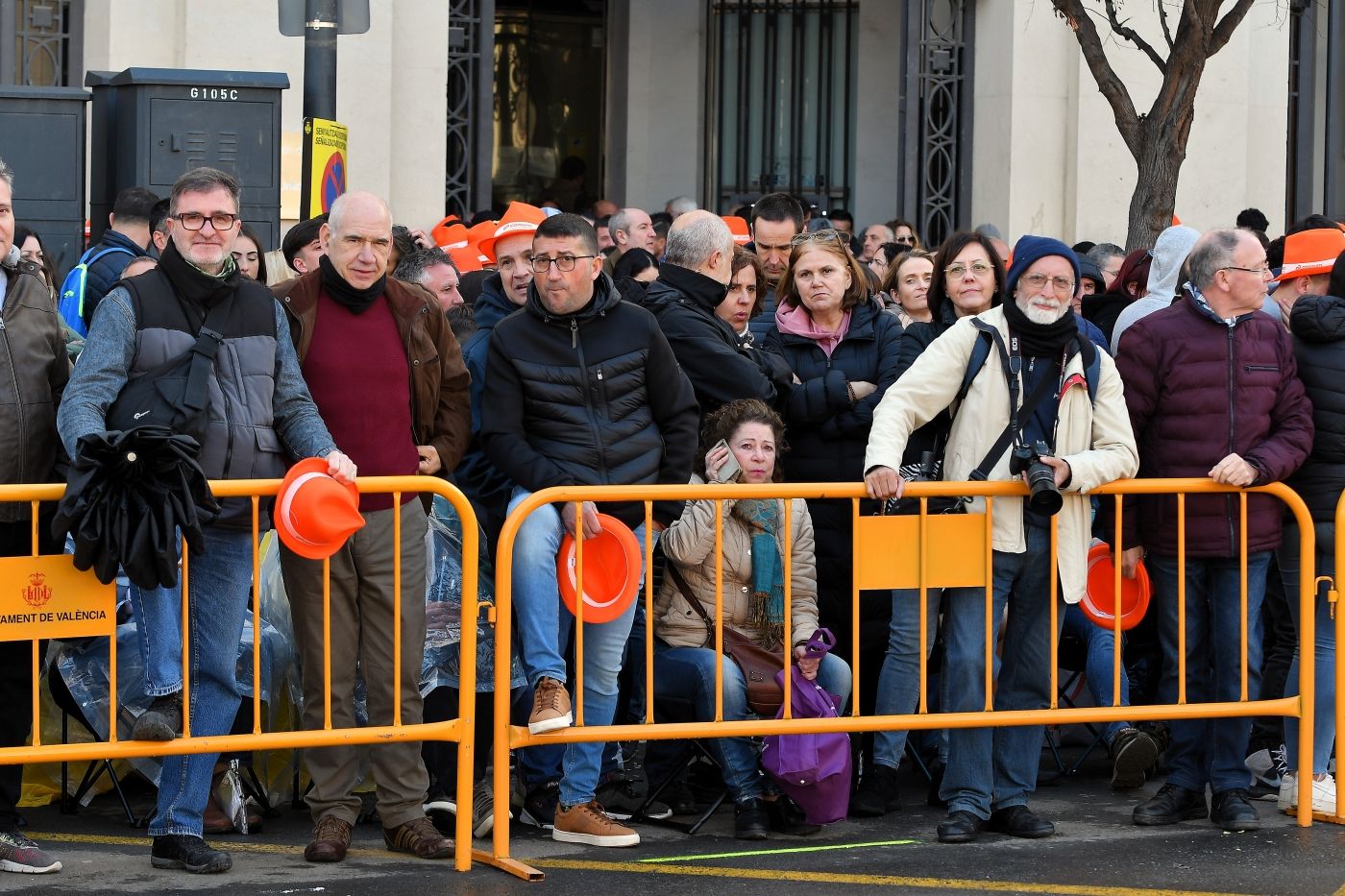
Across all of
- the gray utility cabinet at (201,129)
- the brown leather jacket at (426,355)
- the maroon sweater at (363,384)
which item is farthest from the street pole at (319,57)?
the maroon sweater at (363,384)

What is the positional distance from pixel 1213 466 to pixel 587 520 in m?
2.25

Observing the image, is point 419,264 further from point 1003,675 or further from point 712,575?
point 1003,675

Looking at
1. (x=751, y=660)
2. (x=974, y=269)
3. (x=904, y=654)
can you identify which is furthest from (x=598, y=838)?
(x=974, y=269)

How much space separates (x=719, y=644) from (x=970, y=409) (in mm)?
1221

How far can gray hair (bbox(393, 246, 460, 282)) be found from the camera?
859 centimetres

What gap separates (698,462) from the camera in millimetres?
7688

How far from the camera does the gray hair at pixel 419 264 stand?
8586 millimetres

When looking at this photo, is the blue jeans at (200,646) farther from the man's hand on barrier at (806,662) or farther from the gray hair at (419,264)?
the gray hair at (419,264)

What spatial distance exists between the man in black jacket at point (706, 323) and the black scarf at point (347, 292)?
139cm

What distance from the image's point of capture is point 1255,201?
56.5 ft

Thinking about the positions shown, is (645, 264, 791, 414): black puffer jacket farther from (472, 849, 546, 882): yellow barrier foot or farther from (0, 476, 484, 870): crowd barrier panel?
(472, 849, 546, 882): yellow barrier foot

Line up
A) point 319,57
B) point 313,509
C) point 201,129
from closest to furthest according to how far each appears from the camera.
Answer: point 313,509
point 319,57
point 201,129

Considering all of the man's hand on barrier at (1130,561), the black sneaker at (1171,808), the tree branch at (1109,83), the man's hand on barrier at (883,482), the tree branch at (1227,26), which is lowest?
the black sneaker at (1171,808)

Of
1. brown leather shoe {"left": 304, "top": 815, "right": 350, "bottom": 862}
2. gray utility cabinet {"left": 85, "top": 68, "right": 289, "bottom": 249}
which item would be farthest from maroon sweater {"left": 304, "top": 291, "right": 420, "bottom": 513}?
gray utility cabinet {"left": 85, "top": 68, "right": 289, "bottom": 249}
